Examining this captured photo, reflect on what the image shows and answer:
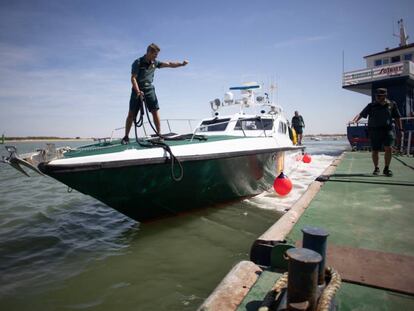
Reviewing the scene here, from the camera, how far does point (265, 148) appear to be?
20.9 feet

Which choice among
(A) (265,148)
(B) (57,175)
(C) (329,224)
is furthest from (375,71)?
(B) (57,175)

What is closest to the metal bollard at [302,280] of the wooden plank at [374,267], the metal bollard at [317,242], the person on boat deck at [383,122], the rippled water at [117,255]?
the metal bollard at [317,242]

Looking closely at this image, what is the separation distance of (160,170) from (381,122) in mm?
4340

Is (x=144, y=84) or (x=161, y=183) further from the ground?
(x=144, y=84)

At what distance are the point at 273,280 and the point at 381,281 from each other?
0.68 metres

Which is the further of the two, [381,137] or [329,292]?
[381,137]

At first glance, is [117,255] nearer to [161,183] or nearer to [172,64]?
[161,183]

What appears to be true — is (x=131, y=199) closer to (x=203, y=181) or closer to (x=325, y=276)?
(x=203, y=181)

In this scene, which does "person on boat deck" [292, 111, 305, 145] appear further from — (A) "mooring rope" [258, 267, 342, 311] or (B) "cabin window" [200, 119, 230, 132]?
(A) "mooring rope" [258, 267, 342, 311]

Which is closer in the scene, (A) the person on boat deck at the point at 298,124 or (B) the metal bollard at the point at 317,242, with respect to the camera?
(B) the metal bollard at the point at 317,242

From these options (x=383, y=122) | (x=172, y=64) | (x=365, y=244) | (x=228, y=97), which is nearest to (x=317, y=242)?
(x=365, y=244)

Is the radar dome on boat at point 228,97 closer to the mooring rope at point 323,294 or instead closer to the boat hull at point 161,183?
the boat hull at point 161,183

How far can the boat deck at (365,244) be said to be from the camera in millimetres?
1756

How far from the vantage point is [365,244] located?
2.45m
